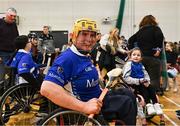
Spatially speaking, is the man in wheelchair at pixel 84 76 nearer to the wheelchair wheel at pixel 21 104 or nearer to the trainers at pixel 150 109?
the trainers at pixel 150 109

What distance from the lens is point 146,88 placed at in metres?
3.60

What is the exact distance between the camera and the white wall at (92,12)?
11.2 m

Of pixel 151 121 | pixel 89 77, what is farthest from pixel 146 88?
pixel 89 77

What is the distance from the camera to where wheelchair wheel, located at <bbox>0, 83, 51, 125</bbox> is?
337 centimetres

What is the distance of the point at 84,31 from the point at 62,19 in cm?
940

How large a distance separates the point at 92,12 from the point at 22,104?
8.24 meters

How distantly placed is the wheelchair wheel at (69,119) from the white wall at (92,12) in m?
9.42

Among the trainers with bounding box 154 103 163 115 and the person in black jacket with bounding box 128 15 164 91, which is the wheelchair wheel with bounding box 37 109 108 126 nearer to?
the trainers with bounding box 154 103 163 115

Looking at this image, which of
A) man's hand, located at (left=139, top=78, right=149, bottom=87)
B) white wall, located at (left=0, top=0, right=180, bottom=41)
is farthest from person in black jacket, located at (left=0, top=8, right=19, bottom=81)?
white wall, located at (left=0, top=0, right=180, bottom=41)

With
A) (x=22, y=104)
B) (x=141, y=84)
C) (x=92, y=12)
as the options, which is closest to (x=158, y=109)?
(x=141, y=84)

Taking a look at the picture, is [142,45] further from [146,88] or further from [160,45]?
[146,88]

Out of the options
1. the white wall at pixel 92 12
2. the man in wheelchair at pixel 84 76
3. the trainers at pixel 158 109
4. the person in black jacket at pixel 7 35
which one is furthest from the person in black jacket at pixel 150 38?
the white wall at pixel 92 12

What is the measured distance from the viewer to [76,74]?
6.53 ft

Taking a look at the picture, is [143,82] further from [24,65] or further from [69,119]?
[69,119]
